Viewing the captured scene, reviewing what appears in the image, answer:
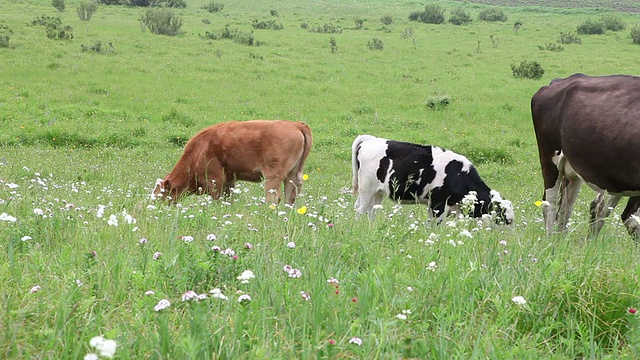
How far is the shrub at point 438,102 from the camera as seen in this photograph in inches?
901

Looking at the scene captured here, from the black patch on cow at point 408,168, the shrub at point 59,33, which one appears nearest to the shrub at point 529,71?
the shrub at point 59,33

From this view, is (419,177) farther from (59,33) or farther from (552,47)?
(552,47)

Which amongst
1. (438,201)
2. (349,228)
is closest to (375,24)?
(438,201)

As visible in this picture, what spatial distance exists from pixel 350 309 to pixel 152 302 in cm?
88

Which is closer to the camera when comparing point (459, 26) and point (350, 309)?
point (350, 309)

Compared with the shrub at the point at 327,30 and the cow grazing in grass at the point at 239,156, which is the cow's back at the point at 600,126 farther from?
the shrub at the point at 327,30

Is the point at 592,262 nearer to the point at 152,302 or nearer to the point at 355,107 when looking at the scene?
the point at 152,302

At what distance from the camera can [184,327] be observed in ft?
8.77

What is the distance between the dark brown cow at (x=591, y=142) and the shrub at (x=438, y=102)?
1477 centimetres

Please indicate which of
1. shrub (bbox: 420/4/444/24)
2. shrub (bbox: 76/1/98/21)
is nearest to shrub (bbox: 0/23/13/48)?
shrub (bbox: 76/1/98/21)

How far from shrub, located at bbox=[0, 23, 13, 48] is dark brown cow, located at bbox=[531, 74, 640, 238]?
84.6 ft

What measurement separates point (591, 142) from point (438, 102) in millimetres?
16101

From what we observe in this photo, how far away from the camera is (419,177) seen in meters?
8.45

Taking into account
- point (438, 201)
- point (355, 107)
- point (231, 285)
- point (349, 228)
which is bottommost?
point (355, 107)
